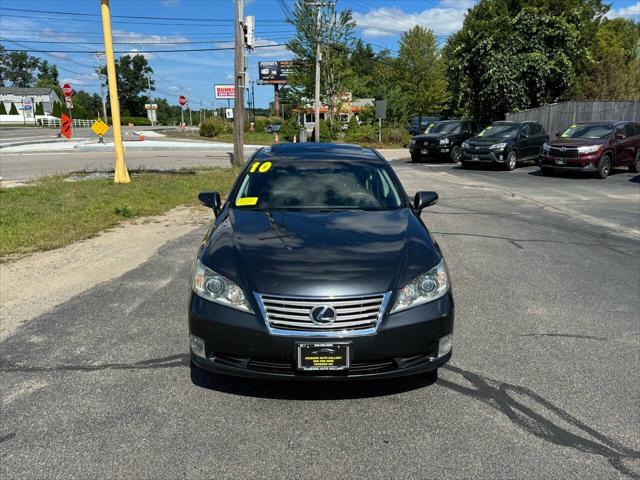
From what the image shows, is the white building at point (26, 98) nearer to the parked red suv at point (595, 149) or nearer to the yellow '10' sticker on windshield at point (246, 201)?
the parked red suv at point (595, 149)

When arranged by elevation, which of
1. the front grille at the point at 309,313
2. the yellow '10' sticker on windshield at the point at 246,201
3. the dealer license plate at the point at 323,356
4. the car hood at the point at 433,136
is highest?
the car hood at the point at 433,136

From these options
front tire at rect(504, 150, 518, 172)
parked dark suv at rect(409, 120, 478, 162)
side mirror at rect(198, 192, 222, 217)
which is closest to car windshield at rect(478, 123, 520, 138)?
front tire at rect(504, 150, 518, 172)

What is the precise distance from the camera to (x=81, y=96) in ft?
395

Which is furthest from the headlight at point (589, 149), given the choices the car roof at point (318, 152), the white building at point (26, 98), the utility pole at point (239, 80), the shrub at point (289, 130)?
the white building at point (26, 98)

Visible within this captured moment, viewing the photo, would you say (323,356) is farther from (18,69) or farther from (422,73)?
(18,69)

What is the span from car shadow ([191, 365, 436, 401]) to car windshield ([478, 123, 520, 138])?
56.9 feet

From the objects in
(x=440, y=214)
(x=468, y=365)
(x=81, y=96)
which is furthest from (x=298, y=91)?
(x=81, y=96)

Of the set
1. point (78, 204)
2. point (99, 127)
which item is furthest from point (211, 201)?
point (99, 127)

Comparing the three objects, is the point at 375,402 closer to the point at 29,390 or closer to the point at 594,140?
the point at 29,390

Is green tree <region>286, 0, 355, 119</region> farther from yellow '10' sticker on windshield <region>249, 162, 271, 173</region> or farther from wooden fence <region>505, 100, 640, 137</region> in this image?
yellow '10' sticker on windshield <region>249, 162, 271, 173</region>

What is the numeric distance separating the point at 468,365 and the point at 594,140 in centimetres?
1475

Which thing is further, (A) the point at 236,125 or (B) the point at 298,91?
(B) the point at 298,91

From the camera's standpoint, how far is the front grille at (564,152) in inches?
625

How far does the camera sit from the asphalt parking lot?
9.09 feet
